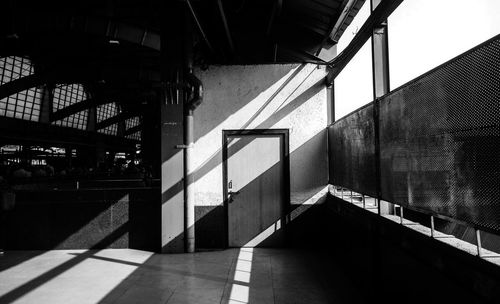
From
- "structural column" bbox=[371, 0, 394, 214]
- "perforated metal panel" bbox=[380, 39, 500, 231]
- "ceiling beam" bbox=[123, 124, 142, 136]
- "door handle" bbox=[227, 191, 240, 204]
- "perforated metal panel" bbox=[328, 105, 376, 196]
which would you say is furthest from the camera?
"ceiling beam" bbox=[123, 124, 142, 136]

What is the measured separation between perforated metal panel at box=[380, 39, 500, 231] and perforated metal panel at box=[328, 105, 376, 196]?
0.63 m

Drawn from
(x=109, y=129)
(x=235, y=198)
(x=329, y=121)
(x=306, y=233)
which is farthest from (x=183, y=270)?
(x=109, y=129)

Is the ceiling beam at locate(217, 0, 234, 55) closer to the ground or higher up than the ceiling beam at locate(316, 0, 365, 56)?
closer to the ground

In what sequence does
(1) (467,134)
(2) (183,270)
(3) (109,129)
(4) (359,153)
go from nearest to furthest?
(1) (467,134)
(4) (359,153)
(2) (183,270)
(3) (109,129)

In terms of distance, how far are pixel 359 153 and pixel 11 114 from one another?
22782mm

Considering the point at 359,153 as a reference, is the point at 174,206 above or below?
below

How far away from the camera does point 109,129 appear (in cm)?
3728

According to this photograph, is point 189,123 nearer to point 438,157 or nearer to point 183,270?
point 183,270

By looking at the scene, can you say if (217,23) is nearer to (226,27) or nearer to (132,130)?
(226,27)

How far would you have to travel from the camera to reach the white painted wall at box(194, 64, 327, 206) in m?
6.46

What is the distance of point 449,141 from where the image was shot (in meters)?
2.16

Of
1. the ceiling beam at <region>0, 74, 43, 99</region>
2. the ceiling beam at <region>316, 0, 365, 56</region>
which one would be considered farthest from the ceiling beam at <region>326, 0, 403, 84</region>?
the ceiling beam at <region>0, 74, 43, 99</region>

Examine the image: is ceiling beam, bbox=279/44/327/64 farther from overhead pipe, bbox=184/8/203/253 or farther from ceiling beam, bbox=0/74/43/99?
ceiling beam, bbox=0/74/43/99

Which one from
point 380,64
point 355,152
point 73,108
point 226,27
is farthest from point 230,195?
point 73,108
